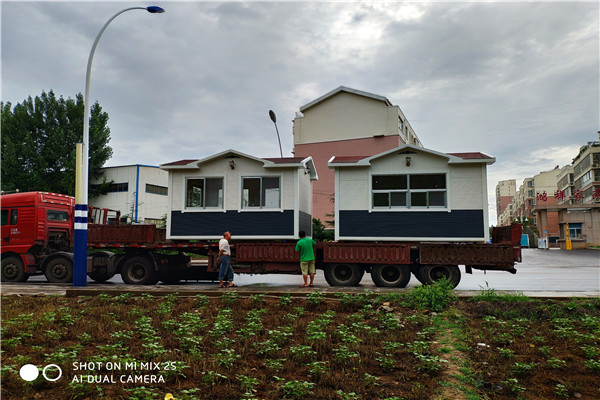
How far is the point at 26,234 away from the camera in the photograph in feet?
49.6

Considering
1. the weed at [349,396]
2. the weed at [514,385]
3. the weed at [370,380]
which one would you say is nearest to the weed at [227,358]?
the weed at [349,396]

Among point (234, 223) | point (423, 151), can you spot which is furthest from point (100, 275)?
point (423, 151)

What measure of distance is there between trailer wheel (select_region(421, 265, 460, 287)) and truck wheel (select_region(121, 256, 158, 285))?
9.11 m

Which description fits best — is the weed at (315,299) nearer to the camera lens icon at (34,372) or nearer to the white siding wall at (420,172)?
the camera lens icon at (34,372)

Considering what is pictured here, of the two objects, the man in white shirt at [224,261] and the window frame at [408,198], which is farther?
the window frame at [408,198]

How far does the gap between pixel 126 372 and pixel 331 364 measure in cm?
234

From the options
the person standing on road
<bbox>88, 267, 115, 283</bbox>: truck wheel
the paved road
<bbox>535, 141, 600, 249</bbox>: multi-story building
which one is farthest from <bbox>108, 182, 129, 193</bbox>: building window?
<bbox>535, 141, 600, 249</bbox>: multi-story building

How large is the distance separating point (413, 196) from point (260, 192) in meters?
5.27

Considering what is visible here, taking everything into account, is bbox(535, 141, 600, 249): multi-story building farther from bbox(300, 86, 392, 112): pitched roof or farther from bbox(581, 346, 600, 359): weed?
bbox(581, 346, 600, 359): weed

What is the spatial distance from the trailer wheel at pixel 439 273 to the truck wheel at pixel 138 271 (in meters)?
9.11

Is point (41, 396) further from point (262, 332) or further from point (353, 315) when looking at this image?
point (353, 315)

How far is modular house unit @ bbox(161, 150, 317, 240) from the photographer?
14609mm

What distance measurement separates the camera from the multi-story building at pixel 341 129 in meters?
38.5

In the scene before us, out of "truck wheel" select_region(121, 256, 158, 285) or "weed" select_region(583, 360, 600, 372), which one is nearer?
"weed" select_region(583, 360, 600, 372)
